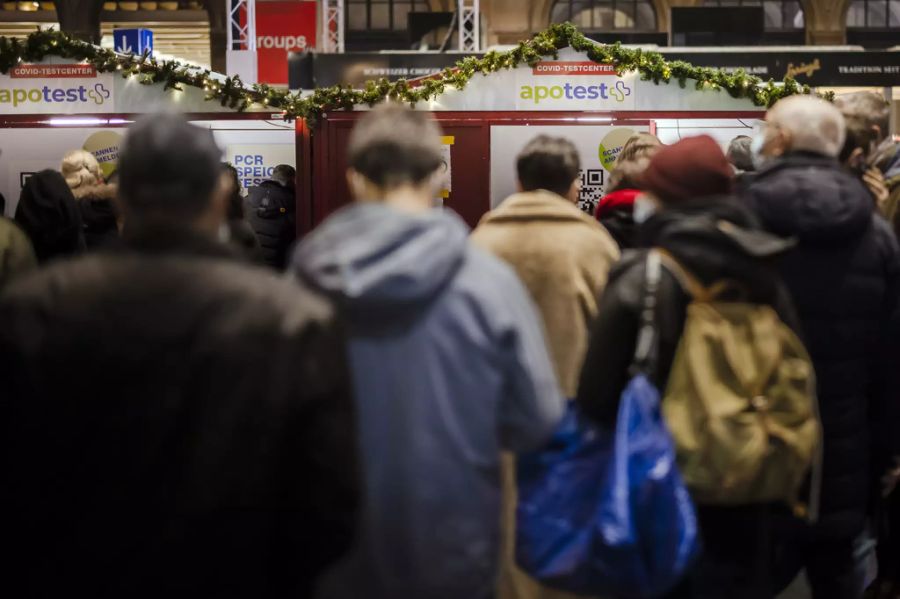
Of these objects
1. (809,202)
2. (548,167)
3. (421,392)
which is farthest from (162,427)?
(809,202)

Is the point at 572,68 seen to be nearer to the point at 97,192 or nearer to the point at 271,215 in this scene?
the point at 271,215

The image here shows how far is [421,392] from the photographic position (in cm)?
260

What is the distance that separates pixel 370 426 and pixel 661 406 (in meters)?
0.94

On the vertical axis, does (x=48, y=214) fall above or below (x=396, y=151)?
below

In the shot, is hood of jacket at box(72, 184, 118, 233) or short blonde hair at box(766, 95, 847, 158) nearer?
short blonde hair at box(766, 95, 847, 158)

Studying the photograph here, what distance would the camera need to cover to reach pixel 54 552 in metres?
2.24

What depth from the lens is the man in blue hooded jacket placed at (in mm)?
2576

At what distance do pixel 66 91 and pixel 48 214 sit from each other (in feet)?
14.7

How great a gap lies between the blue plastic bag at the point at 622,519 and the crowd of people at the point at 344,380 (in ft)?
0.54

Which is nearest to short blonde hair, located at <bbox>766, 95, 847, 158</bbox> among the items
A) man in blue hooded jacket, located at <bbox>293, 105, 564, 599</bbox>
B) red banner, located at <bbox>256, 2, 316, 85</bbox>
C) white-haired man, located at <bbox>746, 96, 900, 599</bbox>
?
white-haired man, located at <bbox>746, 96, 900, 599</bbox>

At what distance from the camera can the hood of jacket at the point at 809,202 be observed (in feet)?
12.4

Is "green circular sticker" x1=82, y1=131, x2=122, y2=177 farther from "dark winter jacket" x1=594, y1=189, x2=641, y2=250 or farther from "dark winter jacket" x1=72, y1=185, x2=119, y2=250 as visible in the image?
"dark winter jacket" x1=594, y1=189, x2=641, y2=250

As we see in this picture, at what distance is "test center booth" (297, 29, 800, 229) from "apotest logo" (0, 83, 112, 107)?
1.57 meters

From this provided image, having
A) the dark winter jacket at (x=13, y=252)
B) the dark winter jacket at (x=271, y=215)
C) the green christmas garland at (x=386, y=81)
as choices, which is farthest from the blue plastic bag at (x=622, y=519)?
the green christmas garland at (x=386, y=81)
